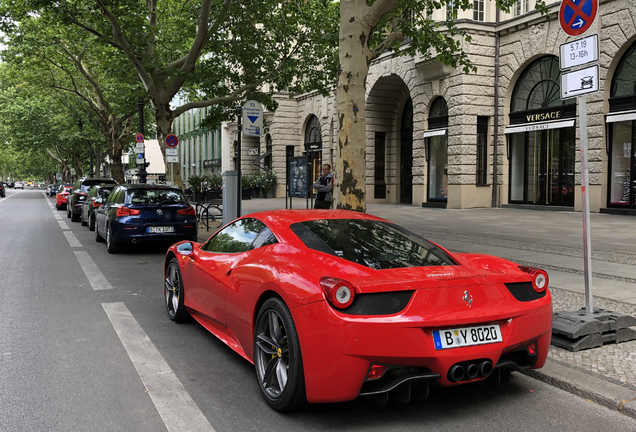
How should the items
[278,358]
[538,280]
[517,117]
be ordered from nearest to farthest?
1. [278,358]
2. [538,280]
3. [517,117]

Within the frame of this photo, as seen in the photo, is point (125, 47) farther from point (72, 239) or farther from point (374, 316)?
point (374, 316)

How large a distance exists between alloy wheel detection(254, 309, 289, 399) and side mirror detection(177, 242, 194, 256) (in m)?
1.88

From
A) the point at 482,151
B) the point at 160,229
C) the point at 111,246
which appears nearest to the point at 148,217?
the point at 160,229

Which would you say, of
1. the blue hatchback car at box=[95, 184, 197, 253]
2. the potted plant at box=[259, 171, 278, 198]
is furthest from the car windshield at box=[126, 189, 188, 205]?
the potted plant at box=[259, 171, 278, 198]

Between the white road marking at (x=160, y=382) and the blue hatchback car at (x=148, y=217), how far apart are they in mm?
5329

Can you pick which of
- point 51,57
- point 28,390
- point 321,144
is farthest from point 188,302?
point 321,144

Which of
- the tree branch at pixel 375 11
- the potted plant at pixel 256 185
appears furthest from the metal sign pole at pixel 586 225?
the potted plant at pixel 256 185

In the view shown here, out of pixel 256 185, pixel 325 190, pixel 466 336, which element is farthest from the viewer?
pixel 256 185

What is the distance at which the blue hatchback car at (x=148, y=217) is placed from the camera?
35.4ft

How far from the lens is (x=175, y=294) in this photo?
18.5ft

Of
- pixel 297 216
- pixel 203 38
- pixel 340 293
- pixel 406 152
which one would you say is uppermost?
pixel 203 38

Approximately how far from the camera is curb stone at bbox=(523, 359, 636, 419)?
3.45 meters

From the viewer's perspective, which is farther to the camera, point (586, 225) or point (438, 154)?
point (438, 154)

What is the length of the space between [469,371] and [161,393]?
2045 mm
